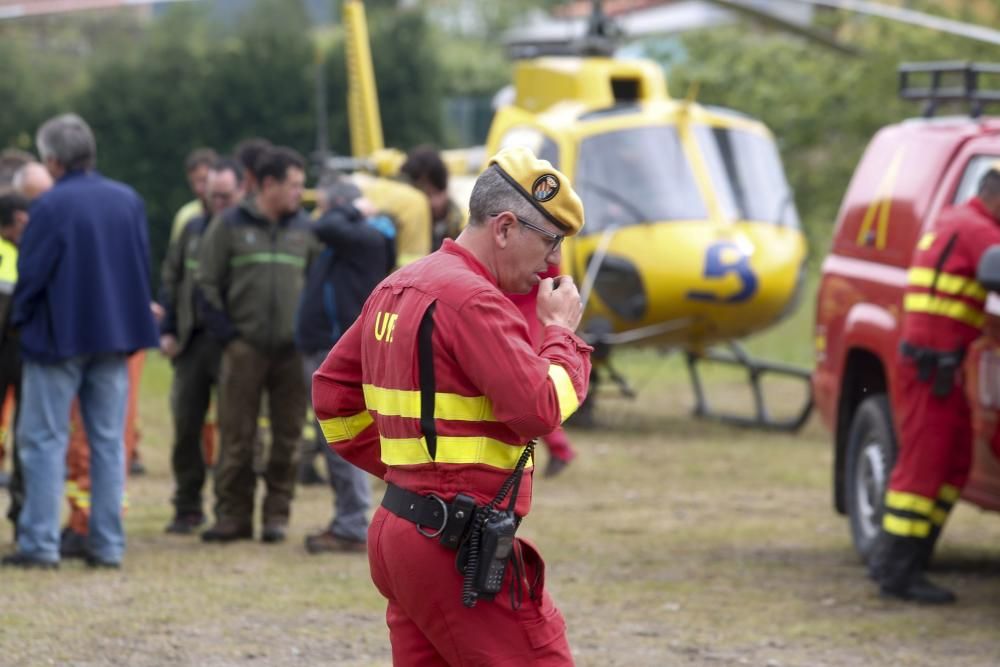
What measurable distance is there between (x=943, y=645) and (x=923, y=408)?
1040 millimetres

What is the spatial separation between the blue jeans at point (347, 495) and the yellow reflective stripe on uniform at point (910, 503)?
8.67ft

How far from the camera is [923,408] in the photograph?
7.72 metres

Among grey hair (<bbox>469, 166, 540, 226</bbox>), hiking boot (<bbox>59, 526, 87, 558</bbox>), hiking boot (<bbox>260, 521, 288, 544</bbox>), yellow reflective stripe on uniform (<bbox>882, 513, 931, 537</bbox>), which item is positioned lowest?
hiking boot (<bbox>260, 521, 288, 544</bbox>)

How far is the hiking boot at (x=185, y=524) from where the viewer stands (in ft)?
31.8

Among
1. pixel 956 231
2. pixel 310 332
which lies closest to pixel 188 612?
pixel 310 332

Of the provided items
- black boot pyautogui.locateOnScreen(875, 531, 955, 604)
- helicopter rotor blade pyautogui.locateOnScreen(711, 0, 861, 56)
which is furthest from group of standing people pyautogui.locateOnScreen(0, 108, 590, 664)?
helicopter rotor blade pyautogui.locateOnScreen(711, 0, 861, 56)

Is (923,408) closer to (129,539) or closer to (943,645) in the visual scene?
(943,645)

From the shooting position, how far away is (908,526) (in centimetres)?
788

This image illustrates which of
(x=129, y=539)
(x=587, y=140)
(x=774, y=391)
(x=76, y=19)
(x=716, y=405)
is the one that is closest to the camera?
(x=129, y=539)

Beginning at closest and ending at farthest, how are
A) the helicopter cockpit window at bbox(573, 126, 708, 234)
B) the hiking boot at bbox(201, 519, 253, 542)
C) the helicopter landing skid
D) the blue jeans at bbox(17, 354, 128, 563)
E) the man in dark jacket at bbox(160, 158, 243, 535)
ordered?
the blue jeans at bbox(17, 354, 128, 563) < the hiking boot at bbox(201, 519, 253, 542) < the man in dark jacket at bbox(160, 158, 243, 535) < the helicopter cockpit window at bbox(573, 126, 708, 234) < the helicopter landing skid

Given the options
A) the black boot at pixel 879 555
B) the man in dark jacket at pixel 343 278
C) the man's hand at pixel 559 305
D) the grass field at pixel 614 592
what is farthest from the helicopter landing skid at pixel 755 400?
the man's hand at pixel 559 305

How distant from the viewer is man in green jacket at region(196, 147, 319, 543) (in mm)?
9008

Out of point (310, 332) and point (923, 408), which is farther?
point (310, 332)

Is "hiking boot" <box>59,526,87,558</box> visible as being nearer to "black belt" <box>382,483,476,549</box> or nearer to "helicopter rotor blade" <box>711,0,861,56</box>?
"black belt" <box>382,483,476,549</box>
